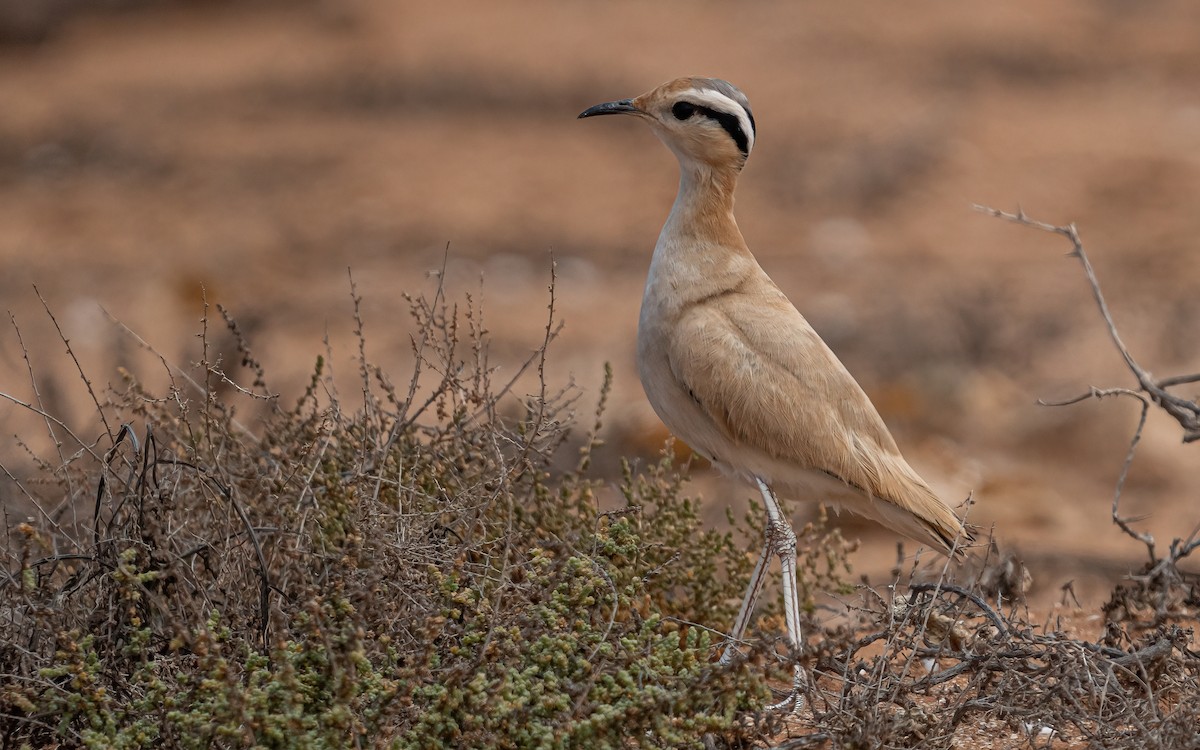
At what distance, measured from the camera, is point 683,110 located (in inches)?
190

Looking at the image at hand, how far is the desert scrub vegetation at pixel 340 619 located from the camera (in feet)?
10.7

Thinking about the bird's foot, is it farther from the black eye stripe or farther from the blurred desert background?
the blurred desert background

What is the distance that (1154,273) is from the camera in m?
11.7

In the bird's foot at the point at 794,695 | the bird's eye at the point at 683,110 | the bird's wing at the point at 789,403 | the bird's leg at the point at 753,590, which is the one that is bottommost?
the bird's foot at the point at 794,695

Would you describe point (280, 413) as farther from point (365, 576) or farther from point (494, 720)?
point (494, 720)

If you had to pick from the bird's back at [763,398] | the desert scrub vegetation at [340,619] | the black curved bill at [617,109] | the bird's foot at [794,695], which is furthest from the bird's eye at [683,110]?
the bird's foot at [794,695]

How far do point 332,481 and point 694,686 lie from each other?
50.6 inches

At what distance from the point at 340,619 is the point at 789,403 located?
5.45 ft

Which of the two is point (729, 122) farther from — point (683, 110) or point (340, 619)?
point (340, 619)

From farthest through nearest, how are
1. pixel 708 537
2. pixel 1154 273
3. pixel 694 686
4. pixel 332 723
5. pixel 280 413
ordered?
pixel 1154 273
pixel 708 537
pixel 280 413
pixel 694 686
pixel 332 723

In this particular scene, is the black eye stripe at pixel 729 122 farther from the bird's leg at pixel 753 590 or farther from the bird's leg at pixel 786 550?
the bird's leg at pixel 753 590

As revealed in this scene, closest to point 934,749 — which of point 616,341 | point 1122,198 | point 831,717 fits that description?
point 831,717

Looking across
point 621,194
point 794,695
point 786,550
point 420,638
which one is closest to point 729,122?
point 786,550

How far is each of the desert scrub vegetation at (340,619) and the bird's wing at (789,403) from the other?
46cm
